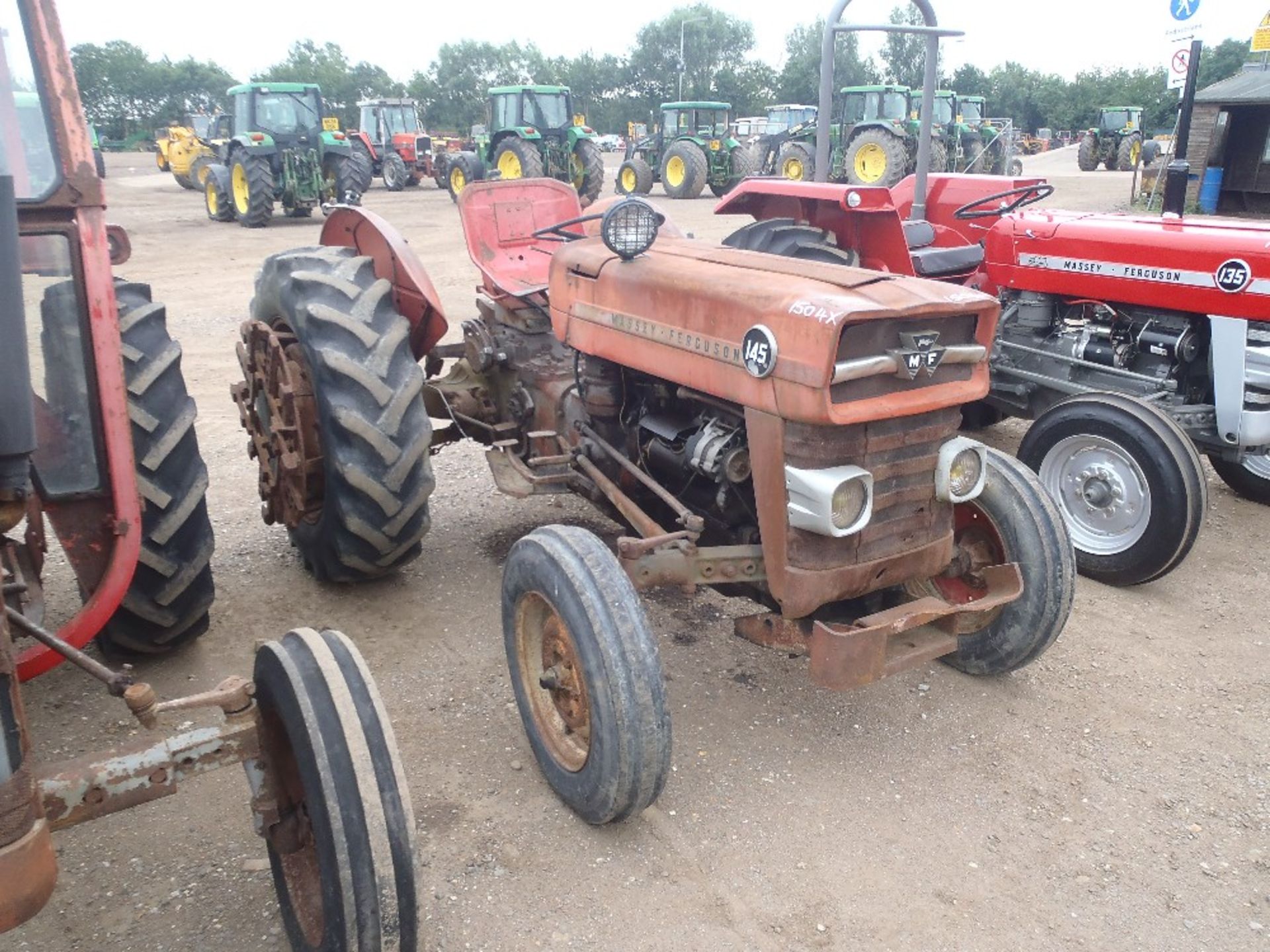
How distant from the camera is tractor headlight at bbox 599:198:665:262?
2896 mm

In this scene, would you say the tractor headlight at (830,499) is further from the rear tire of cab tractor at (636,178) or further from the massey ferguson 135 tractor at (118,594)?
the rear tire of cab tractor at (636,178)

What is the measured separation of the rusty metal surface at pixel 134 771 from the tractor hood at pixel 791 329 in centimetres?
140

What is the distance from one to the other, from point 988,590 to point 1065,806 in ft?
1.98

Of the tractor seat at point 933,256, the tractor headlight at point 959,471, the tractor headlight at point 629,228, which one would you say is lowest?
the tractor headlight at point 959,471

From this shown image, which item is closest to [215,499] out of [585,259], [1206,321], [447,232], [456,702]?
[456,702]

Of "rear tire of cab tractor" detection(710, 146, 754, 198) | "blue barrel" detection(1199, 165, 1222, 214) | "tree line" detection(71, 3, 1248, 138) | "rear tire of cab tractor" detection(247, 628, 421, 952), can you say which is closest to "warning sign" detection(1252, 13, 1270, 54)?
"blue barrel" detection(1199, 165, 1222, 214)

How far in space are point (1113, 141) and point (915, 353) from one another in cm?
3197

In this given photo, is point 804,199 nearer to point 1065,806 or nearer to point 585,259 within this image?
point 585,259

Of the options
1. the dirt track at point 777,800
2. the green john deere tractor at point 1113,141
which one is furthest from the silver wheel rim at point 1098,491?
the green john deere tractor at point 1113,141

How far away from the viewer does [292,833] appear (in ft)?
6.49

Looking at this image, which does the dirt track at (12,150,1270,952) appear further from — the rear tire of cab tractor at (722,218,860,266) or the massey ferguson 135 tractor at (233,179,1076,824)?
the rear tire of cab tractor at (722,218,860,266)

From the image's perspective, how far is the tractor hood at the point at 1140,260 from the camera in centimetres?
416

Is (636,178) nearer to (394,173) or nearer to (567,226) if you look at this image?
(394,173)

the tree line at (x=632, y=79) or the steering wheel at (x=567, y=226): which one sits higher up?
the tree line at (x=632, y=79)
